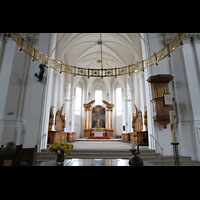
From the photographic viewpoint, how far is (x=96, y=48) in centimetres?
1284

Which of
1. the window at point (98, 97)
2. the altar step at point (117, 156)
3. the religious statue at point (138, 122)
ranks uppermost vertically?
the window at point (98, 97)

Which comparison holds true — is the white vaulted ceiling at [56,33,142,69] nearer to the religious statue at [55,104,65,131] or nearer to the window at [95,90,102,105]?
the religious statue at [55,104,65,131]

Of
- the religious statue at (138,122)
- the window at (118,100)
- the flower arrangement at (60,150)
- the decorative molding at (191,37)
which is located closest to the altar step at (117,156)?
the flower arrangement at (60,150)

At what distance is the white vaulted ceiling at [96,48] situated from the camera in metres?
9.29

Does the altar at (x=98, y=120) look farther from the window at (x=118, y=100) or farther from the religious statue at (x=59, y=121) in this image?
the religious statue at (x=59, y=121)

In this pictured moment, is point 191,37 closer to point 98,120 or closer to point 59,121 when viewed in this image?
point 59,121

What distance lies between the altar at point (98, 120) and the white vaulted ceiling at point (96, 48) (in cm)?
547
